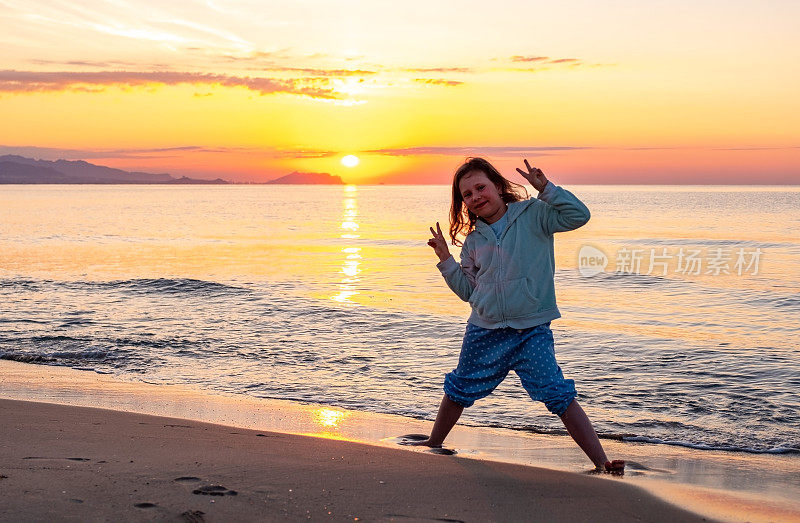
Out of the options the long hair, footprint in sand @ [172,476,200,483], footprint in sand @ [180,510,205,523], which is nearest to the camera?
footprint in sand @ [180,510,205,523]

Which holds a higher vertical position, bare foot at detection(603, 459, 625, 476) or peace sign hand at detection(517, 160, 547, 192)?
peace sign hand at detection(517, 160, 547, 192)

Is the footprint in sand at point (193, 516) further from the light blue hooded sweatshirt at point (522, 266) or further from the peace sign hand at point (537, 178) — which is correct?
the peace sign hand at point (537, 178)

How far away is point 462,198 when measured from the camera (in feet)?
16.0

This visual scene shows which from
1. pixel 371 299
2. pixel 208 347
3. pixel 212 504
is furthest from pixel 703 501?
pixel 371 299

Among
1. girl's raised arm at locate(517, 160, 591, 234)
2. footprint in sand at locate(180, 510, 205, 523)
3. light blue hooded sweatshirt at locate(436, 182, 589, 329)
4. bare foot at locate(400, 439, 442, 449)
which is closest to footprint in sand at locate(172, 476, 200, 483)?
footprint in sand at locate(180, 510, 205, 523)

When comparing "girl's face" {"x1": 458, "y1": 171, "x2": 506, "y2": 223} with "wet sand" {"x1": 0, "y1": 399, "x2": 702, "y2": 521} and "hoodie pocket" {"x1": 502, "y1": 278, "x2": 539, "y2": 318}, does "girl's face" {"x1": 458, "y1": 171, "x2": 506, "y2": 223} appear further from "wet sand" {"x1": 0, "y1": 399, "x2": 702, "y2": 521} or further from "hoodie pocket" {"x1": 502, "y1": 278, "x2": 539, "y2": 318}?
"wet sand" {"x1": 0, "y1": 399, "x2": 702, "y2": 521}

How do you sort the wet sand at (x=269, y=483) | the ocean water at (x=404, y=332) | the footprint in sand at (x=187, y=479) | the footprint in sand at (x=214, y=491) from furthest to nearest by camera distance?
1. the ocean water at (x=404, y=332)
2. the footprint in sand at (x=187, y=479)
3. the footprint in sand at (x=214, y=491)
4. the wet sand at (x=269, y=483)

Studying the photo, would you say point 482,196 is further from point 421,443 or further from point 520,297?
point 421,443

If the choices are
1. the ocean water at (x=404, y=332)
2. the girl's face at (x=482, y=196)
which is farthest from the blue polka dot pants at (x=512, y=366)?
the ocean water at (x=404, y=332)

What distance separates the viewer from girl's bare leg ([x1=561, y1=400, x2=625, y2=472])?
15.3ft

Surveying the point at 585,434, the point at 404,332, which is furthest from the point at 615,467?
the point at 404,332

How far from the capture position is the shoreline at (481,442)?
175 inches

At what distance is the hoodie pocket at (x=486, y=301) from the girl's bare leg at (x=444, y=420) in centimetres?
77

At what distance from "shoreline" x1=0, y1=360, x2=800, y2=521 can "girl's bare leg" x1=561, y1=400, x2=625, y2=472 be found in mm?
128
